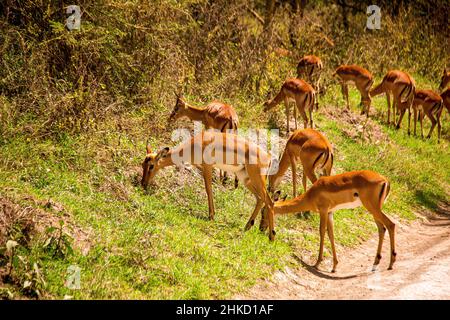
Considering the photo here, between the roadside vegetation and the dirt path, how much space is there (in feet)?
0.65

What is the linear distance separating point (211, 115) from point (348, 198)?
9.16 feet

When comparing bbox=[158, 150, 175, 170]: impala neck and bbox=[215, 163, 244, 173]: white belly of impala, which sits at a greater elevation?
bbox=[215, 163, 244, 173]: white belly of impala

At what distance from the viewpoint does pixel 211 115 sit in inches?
385

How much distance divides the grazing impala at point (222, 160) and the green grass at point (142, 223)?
0.27m

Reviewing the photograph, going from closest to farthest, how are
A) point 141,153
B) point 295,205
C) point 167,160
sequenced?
point 295,205 < point 167,160 < point 141,153

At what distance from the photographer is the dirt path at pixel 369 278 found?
6789 mm

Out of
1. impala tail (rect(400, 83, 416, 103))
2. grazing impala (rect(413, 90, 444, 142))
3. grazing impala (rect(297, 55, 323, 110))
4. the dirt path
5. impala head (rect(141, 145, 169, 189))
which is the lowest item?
the dirt path

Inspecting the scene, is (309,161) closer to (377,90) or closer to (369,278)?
(369,278)

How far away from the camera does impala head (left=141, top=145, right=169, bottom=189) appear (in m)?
8.44

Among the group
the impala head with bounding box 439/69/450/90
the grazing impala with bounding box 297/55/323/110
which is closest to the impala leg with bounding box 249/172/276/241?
the grazing impala with bounding box 297/55/323/110

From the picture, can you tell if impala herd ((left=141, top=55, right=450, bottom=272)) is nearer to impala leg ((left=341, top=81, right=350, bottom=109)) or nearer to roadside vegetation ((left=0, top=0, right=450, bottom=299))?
roadside vegetation ((left=0, top=0, right=450, bottom=299))

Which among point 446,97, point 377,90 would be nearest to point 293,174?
point 377,90

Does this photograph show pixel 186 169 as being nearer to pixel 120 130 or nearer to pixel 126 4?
pixel 120 130
